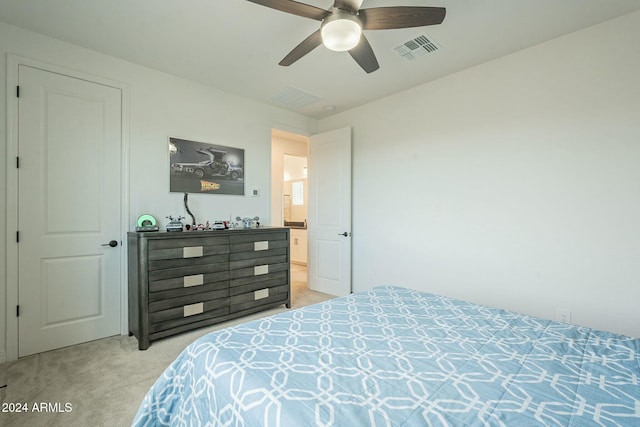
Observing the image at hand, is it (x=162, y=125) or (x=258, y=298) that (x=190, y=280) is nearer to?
(x=258, y=298)

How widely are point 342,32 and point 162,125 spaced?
2.23 metres

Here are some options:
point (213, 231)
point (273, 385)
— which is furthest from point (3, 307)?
point (273, 385)

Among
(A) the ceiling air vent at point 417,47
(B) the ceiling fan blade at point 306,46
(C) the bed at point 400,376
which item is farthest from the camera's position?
(A) the ceiling air vent at point 417,47

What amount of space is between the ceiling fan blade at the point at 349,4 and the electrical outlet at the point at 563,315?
2.78 meters

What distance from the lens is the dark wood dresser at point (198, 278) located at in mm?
2484

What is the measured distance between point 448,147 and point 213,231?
2.62 metres

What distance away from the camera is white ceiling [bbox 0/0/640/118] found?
2.05m

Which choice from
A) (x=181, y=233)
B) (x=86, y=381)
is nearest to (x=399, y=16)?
(x=181, y=233)

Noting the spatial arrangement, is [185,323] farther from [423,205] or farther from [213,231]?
[423,205]

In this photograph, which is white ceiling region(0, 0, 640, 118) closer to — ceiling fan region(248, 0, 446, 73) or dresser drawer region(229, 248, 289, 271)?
ceiling fan region(248, 0, 446, 73)

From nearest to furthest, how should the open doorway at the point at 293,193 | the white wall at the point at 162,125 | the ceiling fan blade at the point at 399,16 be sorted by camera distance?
the ceiling fan blade at the point at 399,16 → the white wall at the point at 162,125 → the open doorway at the point at 293,193

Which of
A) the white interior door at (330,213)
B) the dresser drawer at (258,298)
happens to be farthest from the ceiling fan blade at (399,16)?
the dresser drawer at (258,298)

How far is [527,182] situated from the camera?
2568 mm

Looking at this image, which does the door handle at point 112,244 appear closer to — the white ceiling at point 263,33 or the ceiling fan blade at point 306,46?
the white ceiling at point 263,33
